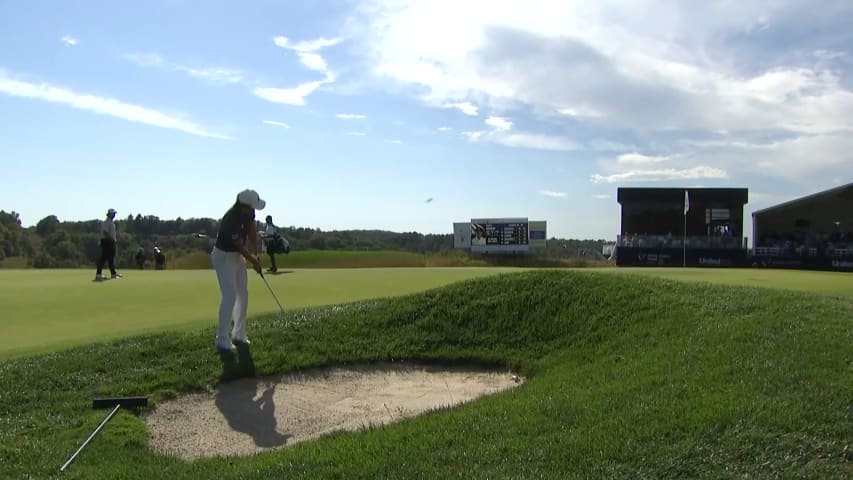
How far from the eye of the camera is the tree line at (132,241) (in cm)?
3581

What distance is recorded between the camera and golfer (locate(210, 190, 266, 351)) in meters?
7.73

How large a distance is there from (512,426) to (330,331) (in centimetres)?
469

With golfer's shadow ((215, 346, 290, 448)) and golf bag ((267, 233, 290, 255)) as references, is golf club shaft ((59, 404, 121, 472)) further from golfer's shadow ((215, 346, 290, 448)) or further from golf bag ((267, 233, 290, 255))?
golf bag ((267, 233, 290, 255))

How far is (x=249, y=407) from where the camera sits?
272 inches

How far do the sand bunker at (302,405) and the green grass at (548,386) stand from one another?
0.28m

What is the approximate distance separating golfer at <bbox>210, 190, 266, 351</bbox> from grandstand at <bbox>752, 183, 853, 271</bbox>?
3275cm

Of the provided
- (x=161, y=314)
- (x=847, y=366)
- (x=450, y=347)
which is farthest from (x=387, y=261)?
(x=847, y=366)

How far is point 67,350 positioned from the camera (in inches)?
316

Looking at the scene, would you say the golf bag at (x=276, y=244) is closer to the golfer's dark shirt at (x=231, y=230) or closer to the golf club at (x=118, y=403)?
the golfer's dark shirt at (x=231, y=230)

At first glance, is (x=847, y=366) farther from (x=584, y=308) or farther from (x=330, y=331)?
(x=330, y=331)

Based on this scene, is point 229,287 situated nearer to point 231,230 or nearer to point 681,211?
point 231,230

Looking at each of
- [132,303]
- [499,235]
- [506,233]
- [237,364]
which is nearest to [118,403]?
[237,364]

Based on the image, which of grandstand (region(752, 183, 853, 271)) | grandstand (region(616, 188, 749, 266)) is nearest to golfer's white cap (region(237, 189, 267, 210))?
grandstand (region(752, 183, 853, 271))

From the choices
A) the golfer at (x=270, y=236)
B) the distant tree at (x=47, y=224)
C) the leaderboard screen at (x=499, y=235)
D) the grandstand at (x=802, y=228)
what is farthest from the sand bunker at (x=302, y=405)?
the distant tree at (x=47, y=224)
